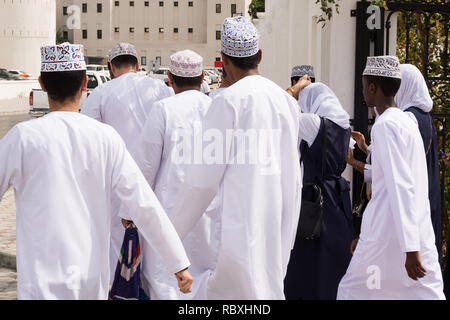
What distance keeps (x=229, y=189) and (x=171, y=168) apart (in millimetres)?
1495

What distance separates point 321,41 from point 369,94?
4.11 metres

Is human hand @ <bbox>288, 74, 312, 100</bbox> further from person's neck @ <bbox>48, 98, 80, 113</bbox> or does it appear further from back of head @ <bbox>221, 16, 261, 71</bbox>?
person's neck @ <bbox>48, 98, 80, 113</bbox>

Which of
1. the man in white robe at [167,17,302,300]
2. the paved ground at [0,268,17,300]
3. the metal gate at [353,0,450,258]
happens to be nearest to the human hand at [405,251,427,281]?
the man in white robe at [167,17,302,300]

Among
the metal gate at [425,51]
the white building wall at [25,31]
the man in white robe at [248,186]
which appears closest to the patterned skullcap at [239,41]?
the man in white robe at [248,186]

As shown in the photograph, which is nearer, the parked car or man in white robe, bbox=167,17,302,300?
man in white robe, bbox=167,17,302,300

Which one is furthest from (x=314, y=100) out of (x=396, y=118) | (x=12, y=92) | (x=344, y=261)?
(x=12, y=92)

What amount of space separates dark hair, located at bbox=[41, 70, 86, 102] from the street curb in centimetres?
477

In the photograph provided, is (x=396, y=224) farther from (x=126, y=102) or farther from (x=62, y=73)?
(x=126, y=102)

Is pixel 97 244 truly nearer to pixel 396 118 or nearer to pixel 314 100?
pixel 396 118

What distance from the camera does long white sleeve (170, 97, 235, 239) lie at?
12.7ft

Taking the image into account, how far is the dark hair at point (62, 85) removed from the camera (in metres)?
3.48

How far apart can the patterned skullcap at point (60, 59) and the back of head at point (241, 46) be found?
0.87 meters

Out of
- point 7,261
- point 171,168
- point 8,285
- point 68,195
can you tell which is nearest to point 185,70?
point 171,168
